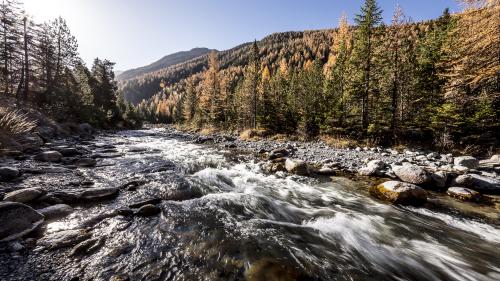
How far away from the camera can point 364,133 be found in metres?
24.3

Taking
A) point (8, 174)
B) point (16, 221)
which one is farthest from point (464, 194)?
point (8, 174)

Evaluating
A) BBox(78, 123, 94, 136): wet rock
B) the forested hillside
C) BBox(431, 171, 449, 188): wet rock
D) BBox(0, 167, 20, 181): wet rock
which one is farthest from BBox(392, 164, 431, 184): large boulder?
BBox(78, 123, 94, 136): wet rock

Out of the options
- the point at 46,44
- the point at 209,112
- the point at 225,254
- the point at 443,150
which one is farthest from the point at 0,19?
the point at 443,150

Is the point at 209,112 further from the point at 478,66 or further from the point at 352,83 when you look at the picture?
the point at 478,66

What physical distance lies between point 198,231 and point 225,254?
1.35 m

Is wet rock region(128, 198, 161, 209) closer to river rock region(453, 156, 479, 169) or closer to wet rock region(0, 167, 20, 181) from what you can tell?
wet rock region(0, 167, 20, 181)

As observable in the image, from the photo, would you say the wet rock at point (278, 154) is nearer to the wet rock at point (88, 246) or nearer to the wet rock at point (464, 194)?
the wet rock at point (464, 194)

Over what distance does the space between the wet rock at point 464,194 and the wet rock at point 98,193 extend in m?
13.7

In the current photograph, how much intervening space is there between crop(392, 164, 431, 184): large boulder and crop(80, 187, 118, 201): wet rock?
1280 cm

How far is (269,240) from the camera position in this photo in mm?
6070

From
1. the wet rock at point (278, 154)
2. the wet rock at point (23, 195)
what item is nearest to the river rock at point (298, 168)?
the wet rock at point (278, 154)

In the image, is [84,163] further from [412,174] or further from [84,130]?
[84,130]

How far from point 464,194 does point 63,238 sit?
1383 centimetres

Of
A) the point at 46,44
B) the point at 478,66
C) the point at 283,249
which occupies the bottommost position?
the point at 283,249
